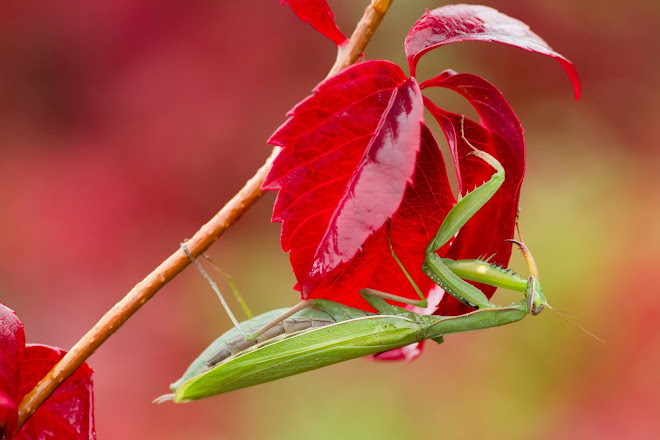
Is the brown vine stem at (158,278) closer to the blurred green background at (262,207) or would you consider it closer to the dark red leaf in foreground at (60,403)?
the dark red leaf in foreground at (60,403)

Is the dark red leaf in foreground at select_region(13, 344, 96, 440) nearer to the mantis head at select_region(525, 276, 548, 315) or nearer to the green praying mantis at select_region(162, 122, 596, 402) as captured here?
the green praying mantis at select_region(162, 122, 596, 402)

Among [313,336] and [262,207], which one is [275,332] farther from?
[262,207]

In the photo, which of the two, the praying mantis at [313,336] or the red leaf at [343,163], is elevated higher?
the red leaf at [343,163]

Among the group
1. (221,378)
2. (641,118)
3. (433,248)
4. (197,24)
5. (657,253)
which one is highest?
(197,24)

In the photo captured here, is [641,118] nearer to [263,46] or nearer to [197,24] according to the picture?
[263,46]

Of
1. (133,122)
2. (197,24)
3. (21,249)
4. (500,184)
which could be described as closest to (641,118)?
(197,24)

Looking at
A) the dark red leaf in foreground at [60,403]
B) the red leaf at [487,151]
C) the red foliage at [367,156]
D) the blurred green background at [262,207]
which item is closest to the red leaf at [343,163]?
the red foliage at [367,156]

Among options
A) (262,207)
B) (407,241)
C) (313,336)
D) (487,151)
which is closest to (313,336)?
(313,336)
